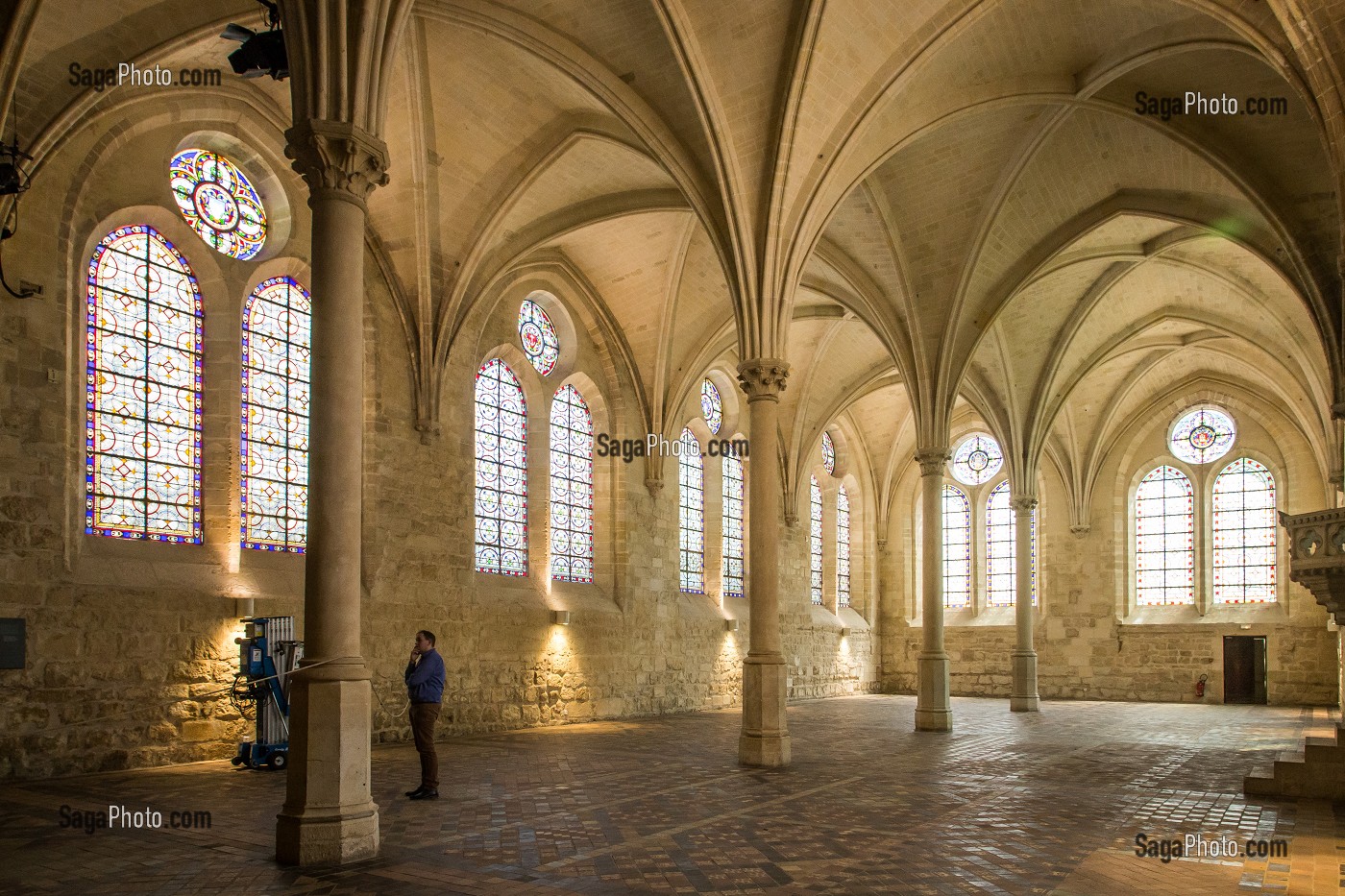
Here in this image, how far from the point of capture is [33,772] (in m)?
11.3

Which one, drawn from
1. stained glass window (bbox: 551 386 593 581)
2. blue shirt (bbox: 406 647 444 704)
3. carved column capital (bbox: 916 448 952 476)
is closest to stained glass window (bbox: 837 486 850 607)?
stained glass window (bbox: 551 386 593 581)

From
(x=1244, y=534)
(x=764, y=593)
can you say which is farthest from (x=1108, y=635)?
(x=764, y=593)

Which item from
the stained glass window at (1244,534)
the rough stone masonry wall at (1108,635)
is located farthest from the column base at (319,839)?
the stained glass window at (1244,534)

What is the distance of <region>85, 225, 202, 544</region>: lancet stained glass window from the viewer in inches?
503

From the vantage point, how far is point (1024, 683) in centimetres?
2377

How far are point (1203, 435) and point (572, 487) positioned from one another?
60.4 ft

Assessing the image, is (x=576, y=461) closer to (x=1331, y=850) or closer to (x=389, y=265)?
(x=389, y=265)

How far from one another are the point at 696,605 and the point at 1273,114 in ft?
46.4

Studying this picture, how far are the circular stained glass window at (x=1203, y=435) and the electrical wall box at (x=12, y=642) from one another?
27.5 m

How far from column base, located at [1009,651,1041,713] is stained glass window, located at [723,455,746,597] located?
632cm

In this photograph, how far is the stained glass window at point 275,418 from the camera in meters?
14.6

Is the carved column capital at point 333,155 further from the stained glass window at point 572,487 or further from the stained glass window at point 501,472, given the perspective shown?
the stained glass window at point 572,487

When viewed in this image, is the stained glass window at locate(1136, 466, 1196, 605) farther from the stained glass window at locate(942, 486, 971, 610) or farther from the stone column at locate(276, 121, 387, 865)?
the stone column at locate(276, 121, 387, 865)

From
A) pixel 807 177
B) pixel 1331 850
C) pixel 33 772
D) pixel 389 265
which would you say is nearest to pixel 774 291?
pixel 807 177
